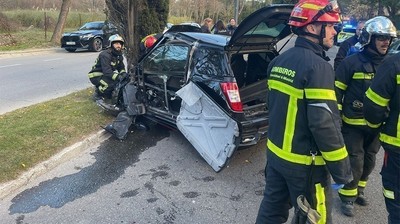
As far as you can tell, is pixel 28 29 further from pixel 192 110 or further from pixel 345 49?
pixel 192 110

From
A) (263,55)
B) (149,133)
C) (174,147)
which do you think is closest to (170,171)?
(174,147)

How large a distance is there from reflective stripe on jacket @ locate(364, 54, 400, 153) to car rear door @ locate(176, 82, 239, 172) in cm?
159

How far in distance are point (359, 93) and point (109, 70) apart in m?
4.55

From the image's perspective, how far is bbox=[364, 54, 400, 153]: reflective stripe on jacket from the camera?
2705mm

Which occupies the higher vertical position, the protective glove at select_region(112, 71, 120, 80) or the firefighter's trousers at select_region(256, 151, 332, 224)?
the firefighter's trousers at select_region(256, 151, 332, 224)

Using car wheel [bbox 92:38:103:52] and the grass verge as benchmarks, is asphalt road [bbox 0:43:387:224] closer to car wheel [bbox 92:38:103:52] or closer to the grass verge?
the grass verge

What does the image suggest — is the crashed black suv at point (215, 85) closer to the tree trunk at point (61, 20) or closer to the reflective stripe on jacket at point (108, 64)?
the reflective stripe on jacket at point (108, 64)

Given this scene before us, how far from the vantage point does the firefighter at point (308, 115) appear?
84.4 inches

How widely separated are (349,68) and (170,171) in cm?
240

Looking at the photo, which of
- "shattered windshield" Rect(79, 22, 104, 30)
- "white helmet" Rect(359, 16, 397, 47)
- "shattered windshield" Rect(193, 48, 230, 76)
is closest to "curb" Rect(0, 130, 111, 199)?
"shattered windshield" Rect(193, 48, 230, 76)

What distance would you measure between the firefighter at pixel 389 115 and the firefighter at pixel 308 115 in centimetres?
69

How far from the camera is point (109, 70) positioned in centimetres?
665

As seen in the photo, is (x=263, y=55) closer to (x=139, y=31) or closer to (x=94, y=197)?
(x=94, y=197)

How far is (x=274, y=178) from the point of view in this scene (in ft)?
8.34
